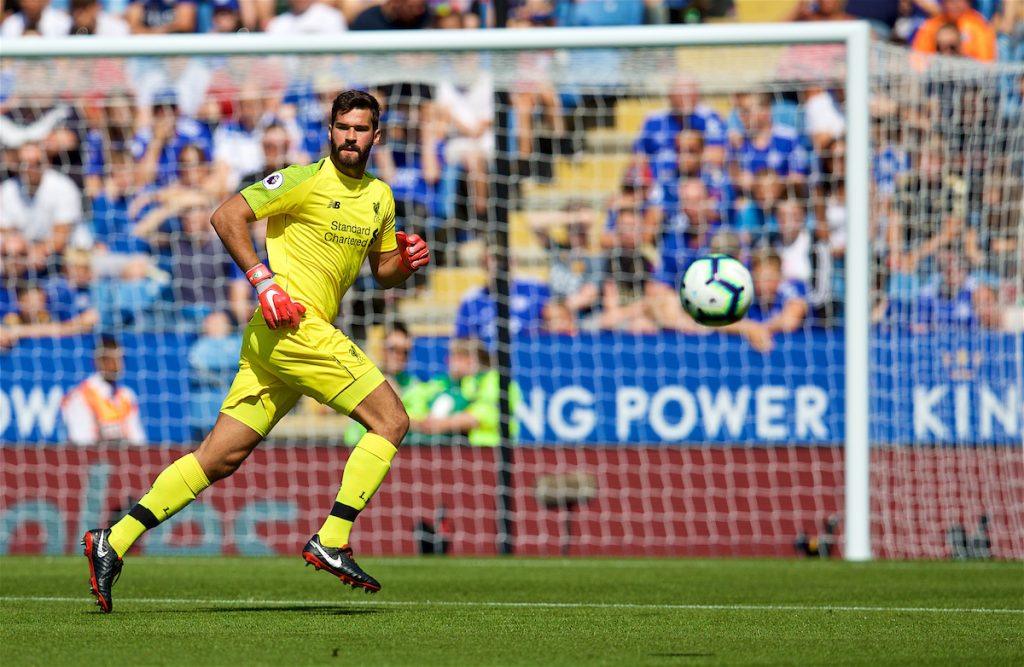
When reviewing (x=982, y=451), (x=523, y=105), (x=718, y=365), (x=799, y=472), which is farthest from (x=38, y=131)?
(x=982, y=451)

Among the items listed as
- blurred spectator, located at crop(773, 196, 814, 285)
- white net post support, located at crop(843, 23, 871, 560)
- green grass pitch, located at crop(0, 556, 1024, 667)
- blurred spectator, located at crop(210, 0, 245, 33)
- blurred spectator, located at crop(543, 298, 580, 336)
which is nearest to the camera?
green grass pitch, located at crop(0, 556, 1024, 667)

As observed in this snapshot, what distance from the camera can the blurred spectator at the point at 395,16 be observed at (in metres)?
14.1

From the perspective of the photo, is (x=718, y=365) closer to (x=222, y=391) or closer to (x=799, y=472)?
(x=799, y=472)

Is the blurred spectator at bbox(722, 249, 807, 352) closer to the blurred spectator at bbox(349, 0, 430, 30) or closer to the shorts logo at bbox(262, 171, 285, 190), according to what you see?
the blurred spectator at bbox(349, 0, 430, 30)

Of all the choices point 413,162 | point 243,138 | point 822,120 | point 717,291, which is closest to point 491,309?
point 413,162

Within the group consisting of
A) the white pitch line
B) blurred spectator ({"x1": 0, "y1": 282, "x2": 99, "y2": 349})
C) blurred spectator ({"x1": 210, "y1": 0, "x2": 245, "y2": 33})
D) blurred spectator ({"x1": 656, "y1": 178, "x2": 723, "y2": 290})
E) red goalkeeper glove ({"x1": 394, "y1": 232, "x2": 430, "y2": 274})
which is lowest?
the white pitch line

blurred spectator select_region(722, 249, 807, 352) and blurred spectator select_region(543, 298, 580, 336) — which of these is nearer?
blurred spectator select_region(722, 249, 807, 352)

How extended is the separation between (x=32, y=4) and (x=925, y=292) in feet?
30.0

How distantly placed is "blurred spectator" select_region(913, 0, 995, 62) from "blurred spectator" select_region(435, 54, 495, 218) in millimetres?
4240

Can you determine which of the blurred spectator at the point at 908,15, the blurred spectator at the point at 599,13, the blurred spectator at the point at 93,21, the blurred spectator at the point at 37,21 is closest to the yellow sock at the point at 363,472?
the blurred spectator at the point at 599,13

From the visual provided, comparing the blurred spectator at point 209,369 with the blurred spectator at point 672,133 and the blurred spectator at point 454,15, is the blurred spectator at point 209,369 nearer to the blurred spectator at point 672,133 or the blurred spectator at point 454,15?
the blurred spectator at point 454,15

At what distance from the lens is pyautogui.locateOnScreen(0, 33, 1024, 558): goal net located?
11352 mm

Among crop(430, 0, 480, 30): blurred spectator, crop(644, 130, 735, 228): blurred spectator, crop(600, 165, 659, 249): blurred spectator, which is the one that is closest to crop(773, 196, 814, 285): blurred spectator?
crop(644, 130, 735, 228): blurred spectator

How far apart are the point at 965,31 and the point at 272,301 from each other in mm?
9901
